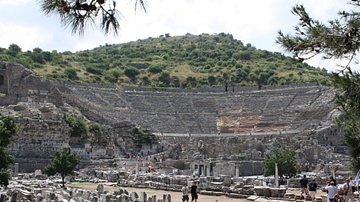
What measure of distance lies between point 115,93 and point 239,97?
16710 millimetres

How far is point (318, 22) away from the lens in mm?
9922

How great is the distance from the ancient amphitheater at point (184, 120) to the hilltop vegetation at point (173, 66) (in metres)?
13.2

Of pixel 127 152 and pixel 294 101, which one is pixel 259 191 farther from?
pixel 294 101

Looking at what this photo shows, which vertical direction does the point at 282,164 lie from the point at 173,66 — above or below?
below

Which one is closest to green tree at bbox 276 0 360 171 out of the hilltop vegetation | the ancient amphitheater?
the ancient amphitheater

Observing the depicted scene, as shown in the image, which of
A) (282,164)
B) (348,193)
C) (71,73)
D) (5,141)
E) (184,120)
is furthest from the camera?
(71,73)

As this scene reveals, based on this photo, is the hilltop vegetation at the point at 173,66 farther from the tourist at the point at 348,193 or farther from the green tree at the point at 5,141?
the tourist at the point at 348,193

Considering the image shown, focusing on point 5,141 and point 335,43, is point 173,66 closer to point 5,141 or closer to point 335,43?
point 5,141

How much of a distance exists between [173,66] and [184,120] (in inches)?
1648

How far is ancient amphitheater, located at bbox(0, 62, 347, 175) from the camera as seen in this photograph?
46.6m

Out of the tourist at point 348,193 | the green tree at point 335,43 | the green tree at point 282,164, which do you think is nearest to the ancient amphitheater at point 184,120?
the green tree at point 282,164

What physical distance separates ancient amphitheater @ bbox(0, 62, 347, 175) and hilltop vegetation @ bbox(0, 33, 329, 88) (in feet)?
43.3

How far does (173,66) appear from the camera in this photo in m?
110

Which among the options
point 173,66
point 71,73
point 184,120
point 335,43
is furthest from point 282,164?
point 173,66
